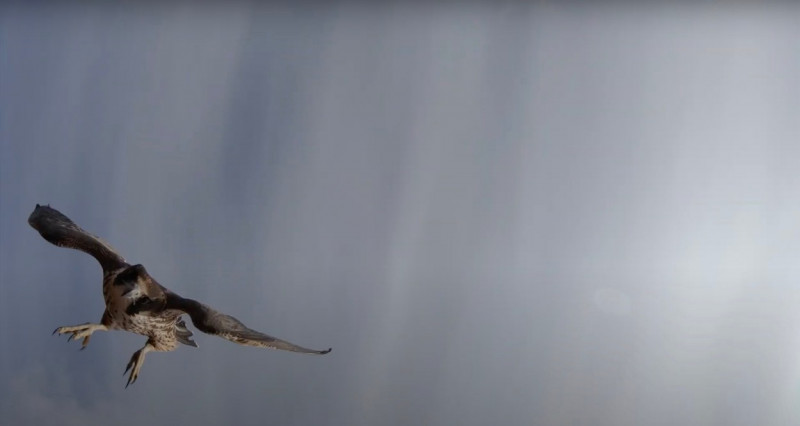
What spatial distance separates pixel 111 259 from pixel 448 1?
3.24 m

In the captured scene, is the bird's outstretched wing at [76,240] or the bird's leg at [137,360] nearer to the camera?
the bird's outstretched wing at [76,240]

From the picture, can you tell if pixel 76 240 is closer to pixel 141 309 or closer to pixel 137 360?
pixel 141 309

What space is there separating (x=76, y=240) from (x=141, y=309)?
28.2 inches

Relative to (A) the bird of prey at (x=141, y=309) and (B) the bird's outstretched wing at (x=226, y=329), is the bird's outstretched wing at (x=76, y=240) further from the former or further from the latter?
(B) the bird's outstretched wing at (x=226, y=329)

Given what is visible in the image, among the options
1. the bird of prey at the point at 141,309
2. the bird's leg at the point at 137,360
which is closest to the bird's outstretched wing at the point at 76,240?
the bird of prey at the point at 141,309

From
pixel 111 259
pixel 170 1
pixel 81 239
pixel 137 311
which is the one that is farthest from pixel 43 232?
pixel 170 1

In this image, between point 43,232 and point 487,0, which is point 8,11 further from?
point 487,0

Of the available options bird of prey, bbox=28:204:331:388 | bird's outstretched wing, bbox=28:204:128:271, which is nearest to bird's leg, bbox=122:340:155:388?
bird of prey, bbox=28:204:331:388

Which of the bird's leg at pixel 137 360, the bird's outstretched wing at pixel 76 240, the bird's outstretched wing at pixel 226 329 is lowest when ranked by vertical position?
the bird's leg at pixel 137 360

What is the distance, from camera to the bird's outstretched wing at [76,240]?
11.4 feet

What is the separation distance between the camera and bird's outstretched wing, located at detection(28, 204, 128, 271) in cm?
347

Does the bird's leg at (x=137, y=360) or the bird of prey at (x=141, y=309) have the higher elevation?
the bird of prey at (x=141, y=309)

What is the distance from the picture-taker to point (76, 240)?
3.52m

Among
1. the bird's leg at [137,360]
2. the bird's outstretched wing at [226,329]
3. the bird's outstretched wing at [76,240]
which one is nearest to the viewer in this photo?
the bird's outstretched wing at [226,329]
